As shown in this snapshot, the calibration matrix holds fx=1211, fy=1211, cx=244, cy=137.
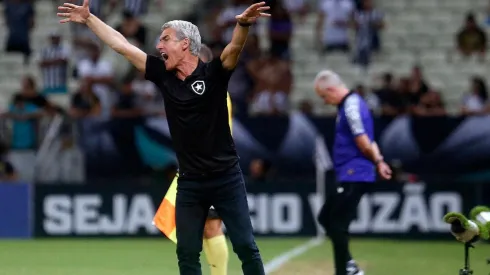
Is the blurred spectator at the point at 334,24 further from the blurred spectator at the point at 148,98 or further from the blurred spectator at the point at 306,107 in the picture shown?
the blurred spectator at the point at 148,98

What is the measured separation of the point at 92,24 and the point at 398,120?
385 inches

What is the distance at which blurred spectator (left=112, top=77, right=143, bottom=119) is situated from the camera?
18.9 m

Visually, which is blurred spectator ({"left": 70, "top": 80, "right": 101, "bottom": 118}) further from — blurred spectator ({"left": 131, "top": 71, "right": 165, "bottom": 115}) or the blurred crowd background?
blurred spectator ({"left": 131, "top": 71, "right": 165, "bottom": 115})

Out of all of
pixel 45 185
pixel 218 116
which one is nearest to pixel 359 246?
pixel 45 185

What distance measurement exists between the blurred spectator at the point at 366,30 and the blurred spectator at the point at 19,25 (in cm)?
621

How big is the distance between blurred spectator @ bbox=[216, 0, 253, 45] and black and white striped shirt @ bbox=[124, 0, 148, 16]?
62.9 inches

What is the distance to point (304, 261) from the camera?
14281mm

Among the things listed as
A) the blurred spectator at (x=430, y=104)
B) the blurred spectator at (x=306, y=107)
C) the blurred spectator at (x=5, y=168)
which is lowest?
the blurred spectator at (x=5, y=168)

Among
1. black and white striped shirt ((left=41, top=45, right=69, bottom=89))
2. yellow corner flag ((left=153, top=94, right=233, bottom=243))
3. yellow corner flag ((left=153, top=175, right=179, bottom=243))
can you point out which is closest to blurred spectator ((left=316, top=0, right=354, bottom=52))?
black and white striped shirt ((left=41, top=45, right=69, bottom=89))

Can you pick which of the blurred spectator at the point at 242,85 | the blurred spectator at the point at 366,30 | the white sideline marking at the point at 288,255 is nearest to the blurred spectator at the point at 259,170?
the white sideline marking at the point at 288,255

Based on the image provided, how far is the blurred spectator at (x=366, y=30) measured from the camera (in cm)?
2155

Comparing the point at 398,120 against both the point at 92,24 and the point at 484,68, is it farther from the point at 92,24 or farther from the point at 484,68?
the point at 92,24

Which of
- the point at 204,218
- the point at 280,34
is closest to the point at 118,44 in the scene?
the point at 204,218

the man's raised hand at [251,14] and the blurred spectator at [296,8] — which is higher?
the blurred spectator at [296,8]
